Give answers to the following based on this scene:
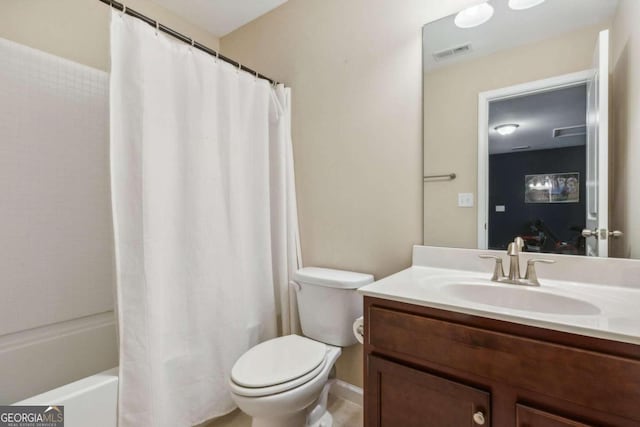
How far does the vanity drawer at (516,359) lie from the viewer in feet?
2.15

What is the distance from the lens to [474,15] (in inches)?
52.1

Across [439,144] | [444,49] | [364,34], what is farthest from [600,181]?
[364,34]

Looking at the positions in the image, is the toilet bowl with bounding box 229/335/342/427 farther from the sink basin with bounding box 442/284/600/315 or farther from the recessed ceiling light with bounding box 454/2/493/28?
the recessed ceiling light with bounding box 454/2/493/28

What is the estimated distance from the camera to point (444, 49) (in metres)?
1.39

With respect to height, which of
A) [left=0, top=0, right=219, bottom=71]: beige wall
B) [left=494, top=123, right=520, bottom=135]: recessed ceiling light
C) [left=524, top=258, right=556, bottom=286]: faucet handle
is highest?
[left=0, top=0, right=219, bottom=71]: beige wall

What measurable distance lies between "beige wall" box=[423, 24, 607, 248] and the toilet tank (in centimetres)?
46

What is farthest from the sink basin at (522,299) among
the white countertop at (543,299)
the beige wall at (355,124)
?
the beige wall at (355,124)

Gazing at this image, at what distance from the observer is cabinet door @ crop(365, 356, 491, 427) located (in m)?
0.83

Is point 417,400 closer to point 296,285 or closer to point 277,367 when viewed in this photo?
point 277,367

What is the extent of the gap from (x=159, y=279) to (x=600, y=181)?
5.90ft

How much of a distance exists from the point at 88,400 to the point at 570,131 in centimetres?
210

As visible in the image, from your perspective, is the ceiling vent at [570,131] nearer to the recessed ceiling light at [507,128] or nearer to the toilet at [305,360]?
the recessed ceiling light at [507,128]

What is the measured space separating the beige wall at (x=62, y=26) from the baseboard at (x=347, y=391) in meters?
2.18

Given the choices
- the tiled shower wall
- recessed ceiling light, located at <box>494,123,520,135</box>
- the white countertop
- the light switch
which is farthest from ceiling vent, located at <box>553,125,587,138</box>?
the tiled shower wall
